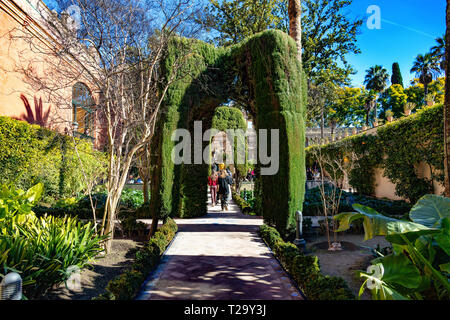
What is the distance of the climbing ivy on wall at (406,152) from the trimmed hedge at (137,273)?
1008 centimetres

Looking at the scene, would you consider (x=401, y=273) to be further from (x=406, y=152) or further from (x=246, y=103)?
(x=406, y=152)

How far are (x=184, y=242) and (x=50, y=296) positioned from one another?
3.15 metres

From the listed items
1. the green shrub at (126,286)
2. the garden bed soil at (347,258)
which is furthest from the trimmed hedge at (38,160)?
the garden bed soil at (347,258)

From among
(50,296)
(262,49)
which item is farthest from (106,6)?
(50,296)

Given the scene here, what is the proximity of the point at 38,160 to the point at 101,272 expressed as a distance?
284 inches

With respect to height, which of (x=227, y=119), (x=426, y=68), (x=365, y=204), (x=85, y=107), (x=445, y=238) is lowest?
(x=365, y=204)

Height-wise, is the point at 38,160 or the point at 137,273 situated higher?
the point at 38,160

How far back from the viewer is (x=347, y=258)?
5.02 metres

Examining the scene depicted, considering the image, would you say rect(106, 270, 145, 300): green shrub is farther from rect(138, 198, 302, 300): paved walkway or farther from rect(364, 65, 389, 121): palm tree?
rect(364, 65, 389, 121): palm tree

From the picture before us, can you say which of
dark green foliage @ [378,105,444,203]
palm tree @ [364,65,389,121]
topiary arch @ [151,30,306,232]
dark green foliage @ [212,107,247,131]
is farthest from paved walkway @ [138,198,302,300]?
palm tree @ [364,65,389,121]

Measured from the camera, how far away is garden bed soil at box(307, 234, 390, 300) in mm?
3968

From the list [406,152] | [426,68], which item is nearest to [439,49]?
[426,68]

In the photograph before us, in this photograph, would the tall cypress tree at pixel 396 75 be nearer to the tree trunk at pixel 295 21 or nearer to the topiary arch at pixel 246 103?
the tree trunk at pixel 295 21

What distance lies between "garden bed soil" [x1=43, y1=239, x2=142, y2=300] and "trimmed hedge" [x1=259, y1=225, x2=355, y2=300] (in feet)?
8.20
